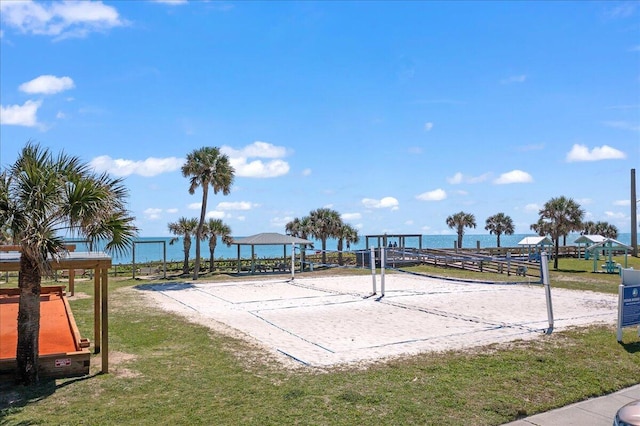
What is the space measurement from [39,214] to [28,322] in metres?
1.49

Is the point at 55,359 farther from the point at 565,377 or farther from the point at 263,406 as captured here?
the point at 565,377

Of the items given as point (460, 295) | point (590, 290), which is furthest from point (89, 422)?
point (590, 290)

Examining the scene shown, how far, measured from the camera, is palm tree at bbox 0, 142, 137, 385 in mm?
6281

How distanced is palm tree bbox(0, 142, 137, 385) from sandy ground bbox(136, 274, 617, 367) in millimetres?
3643

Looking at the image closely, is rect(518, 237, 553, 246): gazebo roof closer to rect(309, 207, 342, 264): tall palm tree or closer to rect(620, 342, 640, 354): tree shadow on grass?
rect(309, 207, 342, 264): tall palm tree

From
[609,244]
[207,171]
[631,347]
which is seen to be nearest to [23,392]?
[631,347]

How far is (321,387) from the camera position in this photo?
6.71 m

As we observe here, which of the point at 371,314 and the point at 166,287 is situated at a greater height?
the point at 371,314

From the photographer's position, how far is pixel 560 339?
9578 millimetres

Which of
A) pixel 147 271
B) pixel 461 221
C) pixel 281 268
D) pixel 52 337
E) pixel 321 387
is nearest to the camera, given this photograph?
pixel 321 387

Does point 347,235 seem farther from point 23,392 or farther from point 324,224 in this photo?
point 23,392

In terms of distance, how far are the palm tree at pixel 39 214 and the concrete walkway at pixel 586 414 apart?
564cm

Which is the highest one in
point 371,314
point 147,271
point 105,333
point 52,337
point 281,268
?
point 105,333

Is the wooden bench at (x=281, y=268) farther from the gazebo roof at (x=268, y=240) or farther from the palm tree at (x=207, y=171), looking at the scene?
the palm tree at (x=207, y=171)
